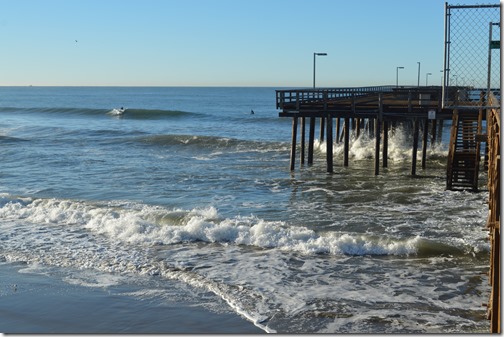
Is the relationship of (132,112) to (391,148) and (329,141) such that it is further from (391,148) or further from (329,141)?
(329,141)

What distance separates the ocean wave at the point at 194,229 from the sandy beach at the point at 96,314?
4.49 m

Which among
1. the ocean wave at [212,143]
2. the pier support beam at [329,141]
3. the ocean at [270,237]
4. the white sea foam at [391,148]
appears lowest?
the ocean wave at [212,143]

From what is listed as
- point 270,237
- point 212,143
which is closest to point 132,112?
point 212,143

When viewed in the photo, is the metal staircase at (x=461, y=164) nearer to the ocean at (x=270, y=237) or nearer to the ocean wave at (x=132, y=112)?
the ocean at (x=270, y=237)

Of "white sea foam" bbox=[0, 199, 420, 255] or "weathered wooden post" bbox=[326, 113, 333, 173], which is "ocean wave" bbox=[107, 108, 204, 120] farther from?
"white sea foam" bbox=[0, 199, 420, 255]

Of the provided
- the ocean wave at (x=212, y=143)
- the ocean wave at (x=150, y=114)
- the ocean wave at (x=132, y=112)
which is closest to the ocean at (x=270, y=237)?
the ocean wave at (x=212, y=143)

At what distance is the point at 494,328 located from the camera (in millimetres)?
7656

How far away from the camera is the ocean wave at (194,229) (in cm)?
1534

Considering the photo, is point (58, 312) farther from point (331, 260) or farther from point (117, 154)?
point (117, 154)

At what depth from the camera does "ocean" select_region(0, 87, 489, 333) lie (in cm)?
1145

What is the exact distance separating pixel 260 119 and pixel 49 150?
3462 cm

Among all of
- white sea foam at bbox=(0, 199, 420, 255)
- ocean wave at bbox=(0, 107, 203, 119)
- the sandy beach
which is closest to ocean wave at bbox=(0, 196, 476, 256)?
white sea foam at bbox=(0, 199, 420, 255)

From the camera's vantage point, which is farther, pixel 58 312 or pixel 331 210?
pixel 331 210

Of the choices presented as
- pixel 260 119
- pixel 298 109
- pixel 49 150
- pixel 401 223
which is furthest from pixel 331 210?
pixel 260 119
